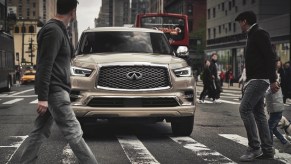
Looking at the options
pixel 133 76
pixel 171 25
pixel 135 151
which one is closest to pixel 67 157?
pixel 135 151

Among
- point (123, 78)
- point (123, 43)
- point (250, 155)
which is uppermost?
point (123, 43)

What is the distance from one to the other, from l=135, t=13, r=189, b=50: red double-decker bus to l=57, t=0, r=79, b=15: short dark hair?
2136 centimetres

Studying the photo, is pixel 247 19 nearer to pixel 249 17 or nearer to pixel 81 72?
pixel 249 17

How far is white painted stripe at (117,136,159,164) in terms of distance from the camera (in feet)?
22.9

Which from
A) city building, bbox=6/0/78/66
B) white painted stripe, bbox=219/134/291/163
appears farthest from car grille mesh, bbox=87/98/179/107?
city building, bbox=6/0/78/66

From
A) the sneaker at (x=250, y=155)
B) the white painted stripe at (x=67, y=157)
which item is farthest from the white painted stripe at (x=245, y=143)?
the white painted stripe at (x=67, y=157)

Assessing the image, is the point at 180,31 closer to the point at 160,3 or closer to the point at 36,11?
the point at 160,3

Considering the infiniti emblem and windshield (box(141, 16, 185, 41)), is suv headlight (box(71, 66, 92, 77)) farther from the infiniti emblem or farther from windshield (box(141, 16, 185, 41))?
windshield (box(141, 16, 185, 41))

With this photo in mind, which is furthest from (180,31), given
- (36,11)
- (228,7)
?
(36,11)

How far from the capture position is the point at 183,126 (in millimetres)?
9562

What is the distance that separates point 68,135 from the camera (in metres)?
4.94

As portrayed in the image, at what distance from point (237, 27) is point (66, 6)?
51.1m

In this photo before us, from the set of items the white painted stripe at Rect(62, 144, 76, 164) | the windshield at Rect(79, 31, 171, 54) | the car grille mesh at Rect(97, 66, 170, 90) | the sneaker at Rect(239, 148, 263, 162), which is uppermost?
the windshield at Rect(79, 31, 171, 54)

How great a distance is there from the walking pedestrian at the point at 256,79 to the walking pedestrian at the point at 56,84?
285 centimetres
